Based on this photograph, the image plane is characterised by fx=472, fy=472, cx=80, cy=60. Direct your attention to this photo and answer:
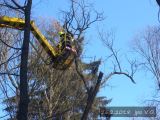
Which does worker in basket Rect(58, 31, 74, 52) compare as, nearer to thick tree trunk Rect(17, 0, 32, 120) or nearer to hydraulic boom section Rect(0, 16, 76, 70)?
hydraulic boom section Rect(0, 16, 76, 70)

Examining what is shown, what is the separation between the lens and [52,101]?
31.2m

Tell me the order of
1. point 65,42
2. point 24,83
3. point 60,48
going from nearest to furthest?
point 24,83 → point 65,42 → point 60,48

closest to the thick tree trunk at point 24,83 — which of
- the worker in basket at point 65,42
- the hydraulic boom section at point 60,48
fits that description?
the hydraulic boom section at point 60,48

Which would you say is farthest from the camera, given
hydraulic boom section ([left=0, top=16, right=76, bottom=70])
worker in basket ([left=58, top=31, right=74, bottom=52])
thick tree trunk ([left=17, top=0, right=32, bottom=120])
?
worker in basket ([left=58, top=31, right=74, bottom=52])

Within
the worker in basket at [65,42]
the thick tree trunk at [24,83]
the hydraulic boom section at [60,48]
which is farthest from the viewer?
the worker in basket at [65,42]

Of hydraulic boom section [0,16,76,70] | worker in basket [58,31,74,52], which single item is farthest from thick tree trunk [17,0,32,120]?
worker in basket [58,31,74,52]

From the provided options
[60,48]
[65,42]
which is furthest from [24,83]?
[60,48]

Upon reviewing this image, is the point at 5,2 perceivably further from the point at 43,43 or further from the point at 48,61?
the point at 48,61

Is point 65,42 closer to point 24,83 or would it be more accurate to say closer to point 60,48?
point 60,48

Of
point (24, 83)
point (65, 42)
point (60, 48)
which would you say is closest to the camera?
point (24, 83)

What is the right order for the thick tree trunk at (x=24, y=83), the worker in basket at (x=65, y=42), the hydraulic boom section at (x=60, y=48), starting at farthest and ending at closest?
the worker in basket at (x=65, y=42) < the hydraulic boom section at (x=60, y=48) < the thick tree trunk at (x=24, y=83)

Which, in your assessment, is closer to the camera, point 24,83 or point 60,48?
point 24,83

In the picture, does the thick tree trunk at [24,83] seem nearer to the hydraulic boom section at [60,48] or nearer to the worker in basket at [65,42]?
the hydraulic boom section at [60,48]

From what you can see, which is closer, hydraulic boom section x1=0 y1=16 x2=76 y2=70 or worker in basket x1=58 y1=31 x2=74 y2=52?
hydraulic boom section x1=0 y1=16 x2=76 y2=70
